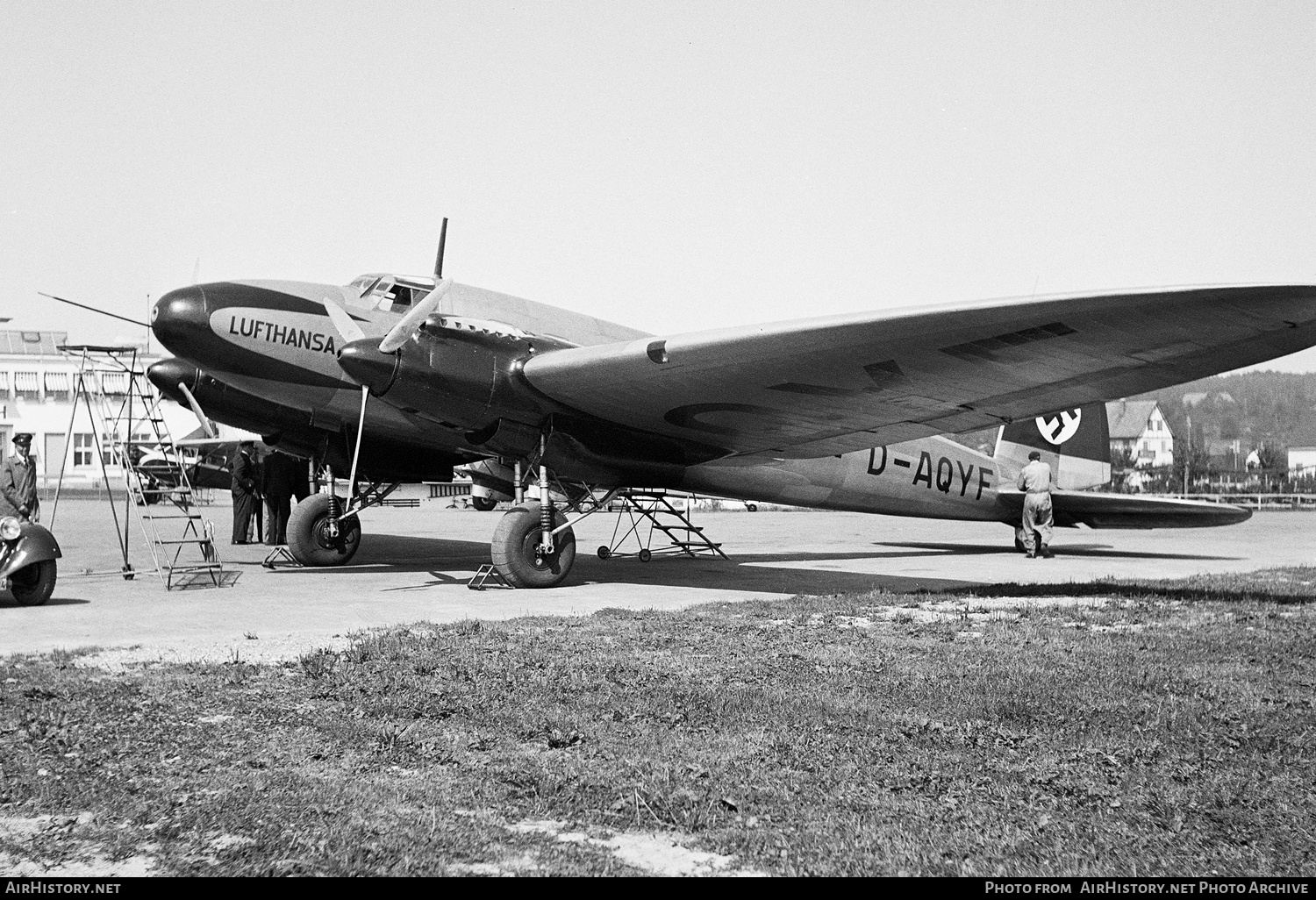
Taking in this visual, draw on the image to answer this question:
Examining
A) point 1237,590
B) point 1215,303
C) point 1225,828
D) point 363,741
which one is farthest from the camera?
point 1237,590

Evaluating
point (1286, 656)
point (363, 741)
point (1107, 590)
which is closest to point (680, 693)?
point (363, 741)

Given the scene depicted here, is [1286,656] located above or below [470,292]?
below

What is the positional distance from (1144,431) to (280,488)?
114253mm

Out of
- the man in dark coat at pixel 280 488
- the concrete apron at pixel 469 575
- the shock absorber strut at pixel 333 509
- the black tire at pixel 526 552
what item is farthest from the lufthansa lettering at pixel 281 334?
the man in dark coat at pixel 280 488

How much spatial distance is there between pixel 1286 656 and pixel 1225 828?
154 inches

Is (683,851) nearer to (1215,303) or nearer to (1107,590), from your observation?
(1215,303)

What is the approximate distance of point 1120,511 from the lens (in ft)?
58.0

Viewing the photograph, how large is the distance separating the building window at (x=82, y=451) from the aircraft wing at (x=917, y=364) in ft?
229

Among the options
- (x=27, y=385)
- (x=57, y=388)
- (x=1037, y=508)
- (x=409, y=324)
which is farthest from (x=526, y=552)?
(x=27, y=385)

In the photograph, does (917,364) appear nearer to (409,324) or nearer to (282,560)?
(409,324)

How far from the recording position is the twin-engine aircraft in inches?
331

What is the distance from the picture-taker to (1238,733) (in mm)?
4742

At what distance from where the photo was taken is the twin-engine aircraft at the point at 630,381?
27.6 feet

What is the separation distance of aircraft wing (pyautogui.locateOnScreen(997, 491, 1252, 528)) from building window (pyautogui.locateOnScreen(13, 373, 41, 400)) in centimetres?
7336
